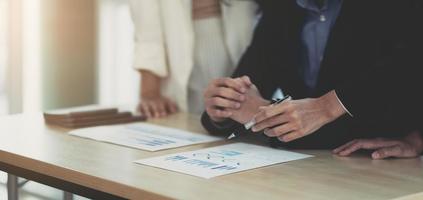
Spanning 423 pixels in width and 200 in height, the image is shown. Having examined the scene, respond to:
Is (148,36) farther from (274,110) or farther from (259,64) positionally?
(274,110)

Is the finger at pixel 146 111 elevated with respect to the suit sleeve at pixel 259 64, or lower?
lower

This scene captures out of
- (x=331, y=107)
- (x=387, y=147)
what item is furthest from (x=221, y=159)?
(x=387, y=147)

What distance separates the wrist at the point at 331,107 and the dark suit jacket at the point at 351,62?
0.04 feet

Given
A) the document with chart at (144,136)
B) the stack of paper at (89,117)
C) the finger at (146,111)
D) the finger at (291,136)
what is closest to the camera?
the finger at (291,136)

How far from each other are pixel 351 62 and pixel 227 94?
282mm

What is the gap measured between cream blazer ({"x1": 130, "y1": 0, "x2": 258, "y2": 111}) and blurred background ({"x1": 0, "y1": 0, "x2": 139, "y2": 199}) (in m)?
0.91

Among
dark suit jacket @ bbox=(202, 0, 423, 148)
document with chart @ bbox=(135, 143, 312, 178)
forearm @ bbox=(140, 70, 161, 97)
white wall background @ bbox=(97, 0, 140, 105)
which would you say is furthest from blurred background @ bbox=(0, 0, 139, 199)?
document with chart @ bbox=(135, 143, 312, 178)

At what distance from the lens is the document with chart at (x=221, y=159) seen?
51.1 inches

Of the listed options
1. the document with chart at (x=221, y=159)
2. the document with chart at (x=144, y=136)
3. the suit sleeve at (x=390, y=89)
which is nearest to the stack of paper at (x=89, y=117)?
the document with chart at (x=144, y=136)

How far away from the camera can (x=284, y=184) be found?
4.00 feet

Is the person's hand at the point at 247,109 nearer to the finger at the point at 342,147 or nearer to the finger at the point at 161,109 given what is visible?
the finger at the point at 342,147

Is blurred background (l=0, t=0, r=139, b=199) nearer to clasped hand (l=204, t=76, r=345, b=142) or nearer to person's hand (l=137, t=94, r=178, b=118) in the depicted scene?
person's hand (l=137, t=94, r=178, b=118)

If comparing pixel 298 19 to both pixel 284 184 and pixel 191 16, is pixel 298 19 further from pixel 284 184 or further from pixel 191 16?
pixel 284 184

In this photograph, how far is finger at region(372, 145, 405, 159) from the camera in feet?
4.87
